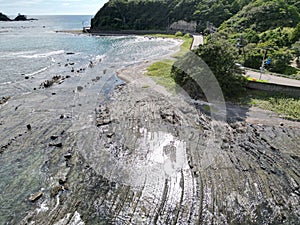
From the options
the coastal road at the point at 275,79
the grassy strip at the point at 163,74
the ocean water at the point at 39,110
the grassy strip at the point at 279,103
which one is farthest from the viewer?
the grassy strip at the point at 163,74

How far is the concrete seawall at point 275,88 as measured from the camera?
3125 centimetres

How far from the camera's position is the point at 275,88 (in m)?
32.4

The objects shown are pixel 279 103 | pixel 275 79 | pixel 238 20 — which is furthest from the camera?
pixel 238 20

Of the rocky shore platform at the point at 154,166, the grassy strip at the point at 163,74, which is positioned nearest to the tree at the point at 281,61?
the rocky shore platform at the point at 154,166

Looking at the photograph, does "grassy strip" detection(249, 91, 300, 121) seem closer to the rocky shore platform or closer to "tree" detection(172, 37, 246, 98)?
the rocky shore platform

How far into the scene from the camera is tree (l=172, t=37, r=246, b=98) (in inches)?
1270

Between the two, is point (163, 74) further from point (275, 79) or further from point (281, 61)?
point (281, 61)

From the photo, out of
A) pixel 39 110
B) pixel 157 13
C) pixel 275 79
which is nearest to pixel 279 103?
pixel 275 79

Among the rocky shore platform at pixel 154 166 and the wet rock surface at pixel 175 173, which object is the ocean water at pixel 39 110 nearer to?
the rocky shore platform at pixel 154 166

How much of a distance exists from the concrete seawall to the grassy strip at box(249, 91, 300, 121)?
0.86 m

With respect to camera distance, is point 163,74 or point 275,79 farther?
point 163,74

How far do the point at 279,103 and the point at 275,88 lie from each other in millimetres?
3312

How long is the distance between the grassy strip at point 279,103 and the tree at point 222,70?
Answer: 101 inches

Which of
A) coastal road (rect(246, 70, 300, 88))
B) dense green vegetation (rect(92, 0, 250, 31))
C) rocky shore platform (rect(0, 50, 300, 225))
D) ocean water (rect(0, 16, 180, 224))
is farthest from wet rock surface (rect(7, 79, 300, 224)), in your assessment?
dense green vegetation (rect(92, 0, 250, 31))
